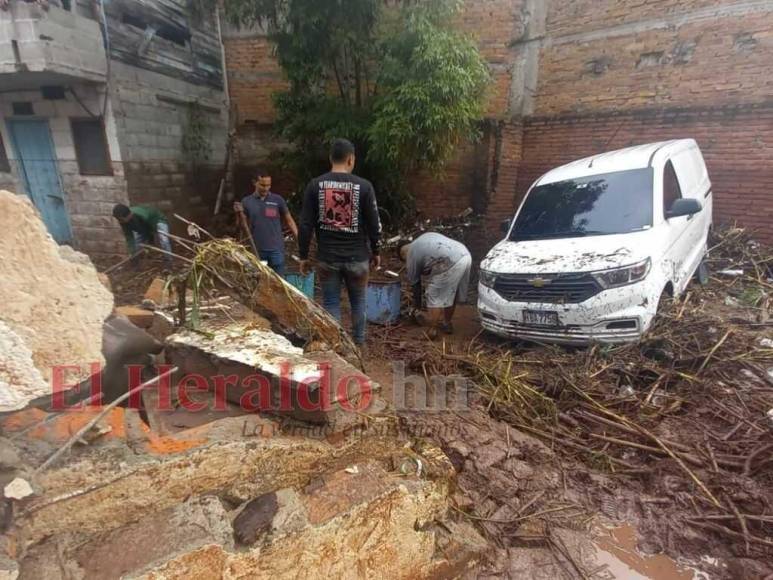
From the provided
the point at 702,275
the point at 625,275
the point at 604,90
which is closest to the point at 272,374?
the point at 625,275

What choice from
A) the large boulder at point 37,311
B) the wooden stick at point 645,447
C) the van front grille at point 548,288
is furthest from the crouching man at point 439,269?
the large boulder at point 37,311

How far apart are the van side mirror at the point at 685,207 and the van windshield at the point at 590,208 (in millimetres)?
222

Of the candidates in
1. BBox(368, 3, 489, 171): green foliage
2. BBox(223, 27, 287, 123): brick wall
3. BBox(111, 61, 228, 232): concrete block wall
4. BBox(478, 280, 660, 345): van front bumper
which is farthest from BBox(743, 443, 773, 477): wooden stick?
BBox(223, 27, 287, 123): brick wall

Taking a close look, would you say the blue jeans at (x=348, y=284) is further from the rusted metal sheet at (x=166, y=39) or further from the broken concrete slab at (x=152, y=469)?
the rusted metal sheet at (x=166, y=39)

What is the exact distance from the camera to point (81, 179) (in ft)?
22.4

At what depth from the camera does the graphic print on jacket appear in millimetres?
3443

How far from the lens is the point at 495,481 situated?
263 centimetres

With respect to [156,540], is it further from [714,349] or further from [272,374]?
[714,349]

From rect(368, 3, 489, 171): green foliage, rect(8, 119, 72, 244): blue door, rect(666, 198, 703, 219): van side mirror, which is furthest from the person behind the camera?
rect(8, 119, 72, 244): blue door

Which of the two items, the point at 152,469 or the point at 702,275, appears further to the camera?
the point at 702,275

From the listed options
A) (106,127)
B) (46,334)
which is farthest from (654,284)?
(106,127)

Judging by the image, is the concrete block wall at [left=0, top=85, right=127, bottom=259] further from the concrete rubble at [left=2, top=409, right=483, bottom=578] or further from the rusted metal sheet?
the concrete rubble at [left=2, top=409, right=483, bottom=578]

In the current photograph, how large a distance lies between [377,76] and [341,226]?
4713 millimetres

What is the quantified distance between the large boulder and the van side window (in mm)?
4875
